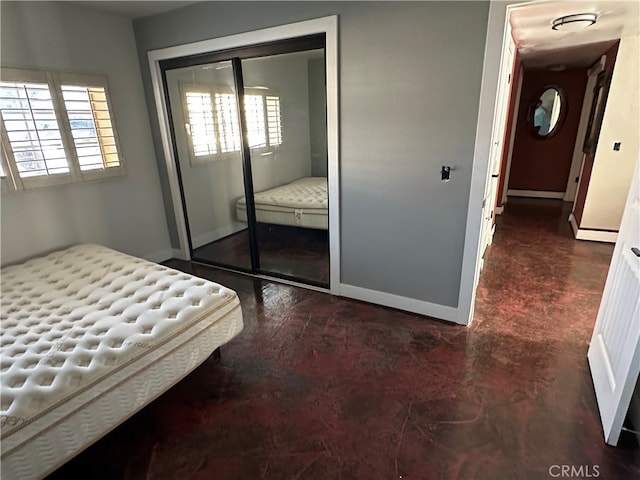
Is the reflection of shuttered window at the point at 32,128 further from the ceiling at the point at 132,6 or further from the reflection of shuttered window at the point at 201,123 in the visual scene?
the reflection of shuttered window at the point at 201,123

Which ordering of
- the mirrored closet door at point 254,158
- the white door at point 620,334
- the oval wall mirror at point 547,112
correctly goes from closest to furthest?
1. the white door at point 620,334
2. the mirrored closet door at point 254,158
3. the oval wall mirror at point 547,112

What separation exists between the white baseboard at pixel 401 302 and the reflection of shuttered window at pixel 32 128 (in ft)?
8.42

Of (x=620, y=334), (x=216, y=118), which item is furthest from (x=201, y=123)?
(x=620, y=334)

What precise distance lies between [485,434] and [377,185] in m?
1.64

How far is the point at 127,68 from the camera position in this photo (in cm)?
326

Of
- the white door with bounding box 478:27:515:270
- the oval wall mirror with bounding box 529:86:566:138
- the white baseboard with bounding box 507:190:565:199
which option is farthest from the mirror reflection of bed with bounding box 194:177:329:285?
the oval wall mirror with bounding box 529:86:566:138

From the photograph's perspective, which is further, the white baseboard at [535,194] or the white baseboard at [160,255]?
the white baseboard at [535,194]

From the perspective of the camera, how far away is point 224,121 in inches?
133

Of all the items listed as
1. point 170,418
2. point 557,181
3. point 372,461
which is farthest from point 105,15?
point 557,181

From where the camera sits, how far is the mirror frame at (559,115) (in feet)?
19.4

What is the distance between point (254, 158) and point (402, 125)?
153cm

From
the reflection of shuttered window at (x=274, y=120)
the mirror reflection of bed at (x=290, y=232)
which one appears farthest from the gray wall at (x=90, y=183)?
the reflection of shuttered window at (x=274, y=120)

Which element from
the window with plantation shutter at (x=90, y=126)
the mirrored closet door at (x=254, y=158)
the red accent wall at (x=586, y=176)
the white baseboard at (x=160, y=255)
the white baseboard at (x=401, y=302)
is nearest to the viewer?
the white baseboard at (x=401, y=302)

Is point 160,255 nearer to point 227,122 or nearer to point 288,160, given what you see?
point 227,122
